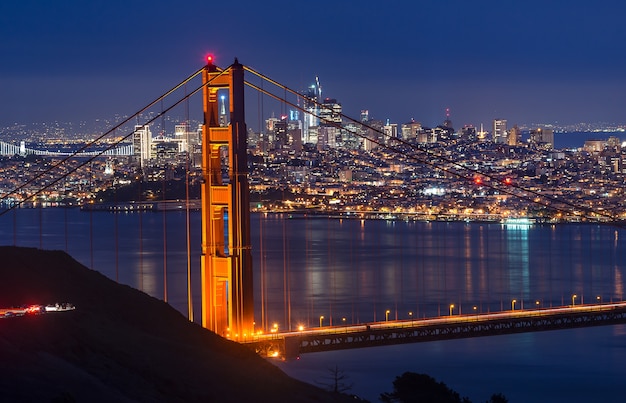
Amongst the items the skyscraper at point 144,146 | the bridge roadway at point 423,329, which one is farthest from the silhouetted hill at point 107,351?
the skyscraper at point 144,146

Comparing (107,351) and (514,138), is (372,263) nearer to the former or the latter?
(107,351)

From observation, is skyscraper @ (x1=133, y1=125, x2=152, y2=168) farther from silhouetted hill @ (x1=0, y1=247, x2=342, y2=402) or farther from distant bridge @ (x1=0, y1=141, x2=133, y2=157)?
silhouetted hill @ (x1=0, y1=247, x2=342, y2=402)

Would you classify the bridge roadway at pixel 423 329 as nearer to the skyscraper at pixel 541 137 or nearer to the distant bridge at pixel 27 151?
the distant bridge at pixel 27 151

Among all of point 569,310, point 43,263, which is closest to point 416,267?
point 569,310

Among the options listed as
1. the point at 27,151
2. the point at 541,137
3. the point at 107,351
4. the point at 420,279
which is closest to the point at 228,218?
the point at 107,351

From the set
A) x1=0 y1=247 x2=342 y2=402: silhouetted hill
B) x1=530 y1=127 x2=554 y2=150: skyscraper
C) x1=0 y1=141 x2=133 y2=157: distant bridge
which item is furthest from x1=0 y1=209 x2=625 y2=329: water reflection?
x1=530 y1=127 x2=554 y2=150: skyscraper

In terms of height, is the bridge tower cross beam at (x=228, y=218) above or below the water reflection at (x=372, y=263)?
above
